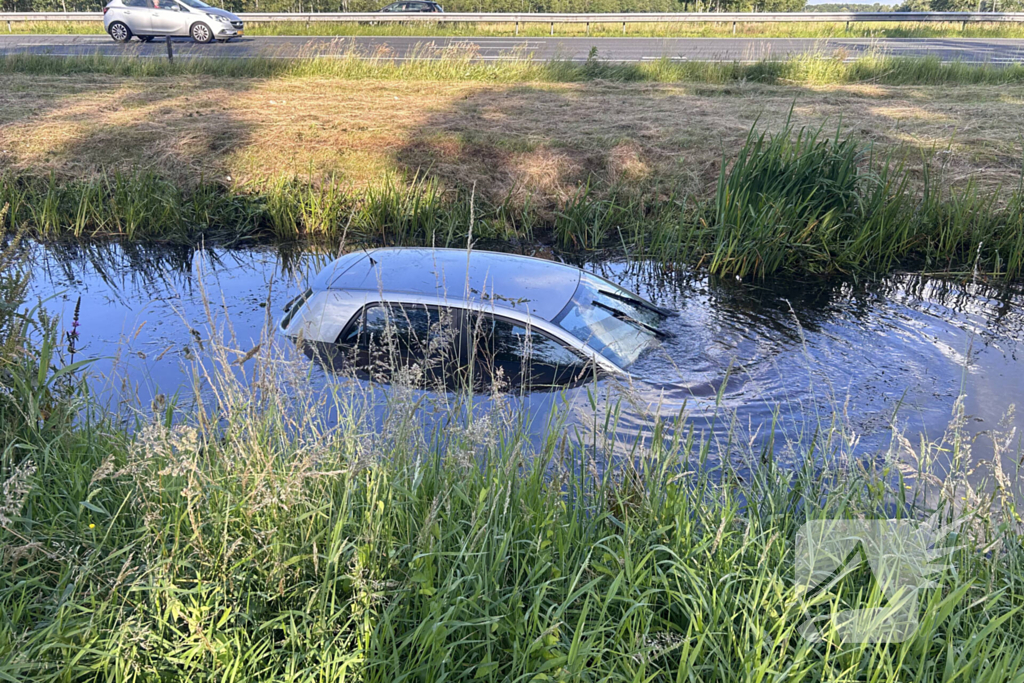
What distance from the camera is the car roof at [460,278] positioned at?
5156 mm

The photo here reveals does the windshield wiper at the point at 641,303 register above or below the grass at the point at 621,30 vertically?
below

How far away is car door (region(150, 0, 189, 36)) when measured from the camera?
862 inches

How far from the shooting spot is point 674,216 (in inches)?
371

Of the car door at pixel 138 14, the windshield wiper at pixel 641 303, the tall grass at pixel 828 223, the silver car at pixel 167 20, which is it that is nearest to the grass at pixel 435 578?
the windshield wiper at pixel 641 303

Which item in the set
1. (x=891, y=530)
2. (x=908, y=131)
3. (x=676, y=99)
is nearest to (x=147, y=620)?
(x=891, y=530)

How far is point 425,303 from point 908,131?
10.4 m

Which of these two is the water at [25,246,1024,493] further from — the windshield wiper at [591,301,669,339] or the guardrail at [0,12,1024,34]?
the guardrail at [0,12,1024,34]

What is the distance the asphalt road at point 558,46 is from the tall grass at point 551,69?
2396 millimetres

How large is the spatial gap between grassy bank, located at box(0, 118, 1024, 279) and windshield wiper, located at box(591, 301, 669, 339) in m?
2.51

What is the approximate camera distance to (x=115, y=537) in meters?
3.08

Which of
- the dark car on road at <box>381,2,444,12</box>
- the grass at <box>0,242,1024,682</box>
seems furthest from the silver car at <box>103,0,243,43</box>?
the grass at <box>0,242,1024,682</box>

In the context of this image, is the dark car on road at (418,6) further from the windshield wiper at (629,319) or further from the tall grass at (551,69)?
the windshield wiper at (629,319)

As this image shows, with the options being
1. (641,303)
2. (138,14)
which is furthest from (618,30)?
(641,303)

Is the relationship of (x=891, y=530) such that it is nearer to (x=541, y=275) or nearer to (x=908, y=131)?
(x=541, y=275)
